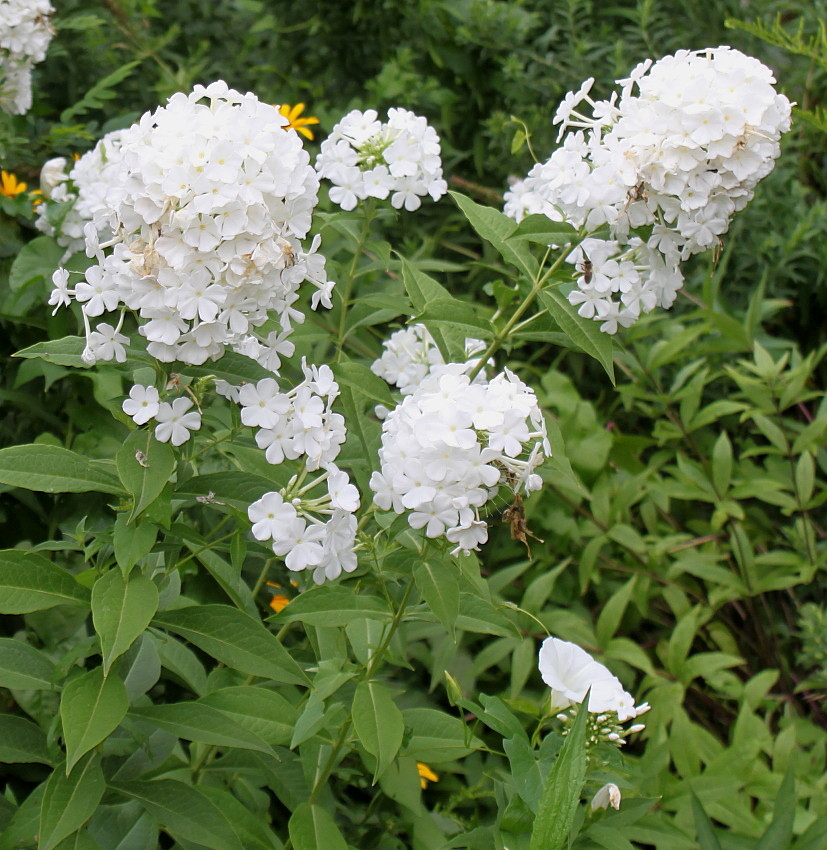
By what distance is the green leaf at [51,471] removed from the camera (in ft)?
3.67

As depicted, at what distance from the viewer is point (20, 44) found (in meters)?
2.21

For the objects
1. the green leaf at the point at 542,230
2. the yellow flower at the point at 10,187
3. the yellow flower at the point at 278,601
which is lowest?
the yellow flower at the point at 278,601

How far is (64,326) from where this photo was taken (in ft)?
6.06

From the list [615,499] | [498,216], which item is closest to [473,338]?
[498,216]

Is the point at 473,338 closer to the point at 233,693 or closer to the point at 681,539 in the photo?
the point at 233,693

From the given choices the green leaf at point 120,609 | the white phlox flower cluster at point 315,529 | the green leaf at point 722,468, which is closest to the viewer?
the green leaf at point 120,609

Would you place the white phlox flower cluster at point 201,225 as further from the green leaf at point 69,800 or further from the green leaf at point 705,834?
the green leaf at point 705,834

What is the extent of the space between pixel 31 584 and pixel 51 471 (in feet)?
0.50

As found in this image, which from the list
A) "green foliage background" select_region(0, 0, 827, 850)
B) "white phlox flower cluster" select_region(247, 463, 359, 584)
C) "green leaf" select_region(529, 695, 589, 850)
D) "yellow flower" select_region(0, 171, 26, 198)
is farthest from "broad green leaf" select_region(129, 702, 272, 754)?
"yellow flower" select_region(0, 171, 26, 198)

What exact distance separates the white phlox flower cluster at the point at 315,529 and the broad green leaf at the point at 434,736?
38 cm

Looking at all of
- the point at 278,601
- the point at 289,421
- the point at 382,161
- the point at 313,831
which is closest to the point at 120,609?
the point at 289,421

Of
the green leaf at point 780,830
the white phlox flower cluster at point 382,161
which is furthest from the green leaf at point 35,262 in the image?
the green leaf at point 780,830

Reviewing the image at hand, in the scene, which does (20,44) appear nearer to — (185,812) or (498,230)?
(498,230)

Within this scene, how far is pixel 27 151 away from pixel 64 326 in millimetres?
732
